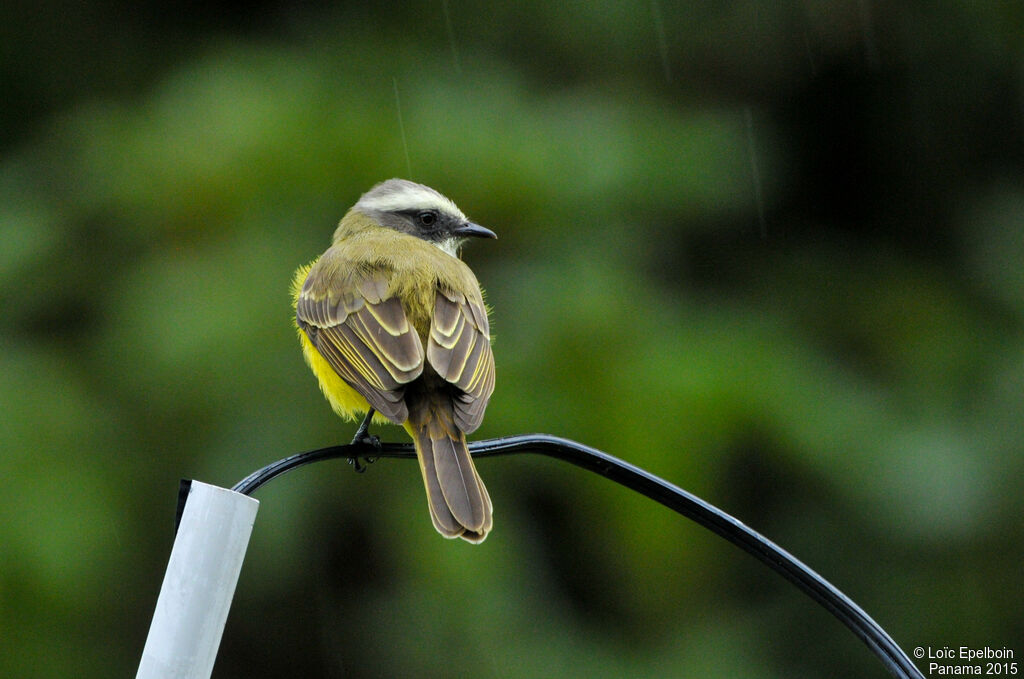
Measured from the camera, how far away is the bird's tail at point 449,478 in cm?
317

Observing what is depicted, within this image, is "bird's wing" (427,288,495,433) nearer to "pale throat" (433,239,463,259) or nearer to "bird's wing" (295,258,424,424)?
"bird's wing" (295,258,424,424)

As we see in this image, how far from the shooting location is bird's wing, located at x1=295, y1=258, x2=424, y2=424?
3590 millimetres

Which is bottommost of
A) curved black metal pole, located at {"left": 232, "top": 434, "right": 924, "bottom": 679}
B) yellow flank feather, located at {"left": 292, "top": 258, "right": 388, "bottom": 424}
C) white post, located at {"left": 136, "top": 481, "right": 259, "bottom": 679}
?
white post, located at {"left": 136, "top": 481, "right": 259, "bottom": 679}

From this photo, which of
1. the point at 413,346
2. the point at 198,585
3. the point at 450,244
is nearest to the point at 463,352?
the point at 413,346

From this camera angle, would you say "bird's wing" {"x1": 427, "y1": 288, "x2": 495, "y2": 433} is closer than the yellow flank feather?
Yes

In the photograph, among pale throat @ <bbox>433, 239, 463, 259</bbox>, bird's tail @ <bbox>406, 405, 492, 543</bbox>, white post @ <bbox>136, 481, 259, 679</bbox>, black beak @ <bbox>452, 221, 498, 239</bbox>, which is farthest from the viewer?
pale throat @ <bbox>433, 239, 463, 259</bbox>

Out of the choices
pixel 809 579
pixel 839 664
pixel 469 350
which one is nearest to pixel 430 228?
pixel 469 350

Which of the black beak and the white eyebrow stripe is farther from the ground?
the white eyebrow stripe

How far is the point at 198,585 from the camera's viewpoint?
188 centimetres

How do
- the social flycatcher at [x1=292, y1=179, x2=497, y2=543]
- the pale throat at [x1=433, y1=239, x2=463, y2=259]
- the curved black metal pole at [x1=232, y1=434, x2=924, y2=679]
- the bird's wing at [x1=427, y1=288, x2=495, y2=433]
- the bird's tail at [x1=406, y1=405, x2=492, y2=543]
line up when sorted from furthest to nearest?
the pale throat at [x1=433, y1=239, x2=463, y2=259] < the bird's wing at [x1=427, y1=288, x2=495, y2=433] < the social flycatcher at [x1=292, y1=179, x2=497, y2=543] < the bird's tail at [x1=406, y1=405, x2=492, y2=543] < the curved black metal pole at [x1=232, y1=434, x2=924, y2=679]

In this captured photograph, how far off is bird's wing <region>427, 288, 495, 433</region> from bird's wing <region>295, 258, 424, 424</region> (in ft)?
0.25

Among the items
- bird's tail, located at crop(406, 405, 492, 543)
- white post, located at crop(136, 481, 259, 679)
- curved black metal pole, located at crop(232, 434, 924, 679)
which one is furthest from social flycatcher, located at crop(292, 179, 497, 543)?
white post, located at crop(136, 481, 259, 679)

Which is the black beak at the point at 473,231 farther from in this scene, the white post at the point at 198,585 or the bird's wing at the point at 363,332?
the white post at the point at 198,585

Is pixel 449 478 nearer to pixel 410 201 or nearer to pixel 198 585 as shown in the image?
pixel 198 585
